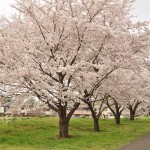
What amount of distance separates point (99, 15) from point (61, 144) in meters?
7.19

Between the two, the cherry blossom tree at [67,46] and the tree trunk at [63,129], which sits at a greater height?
the cherry blossom tree at [67,46]

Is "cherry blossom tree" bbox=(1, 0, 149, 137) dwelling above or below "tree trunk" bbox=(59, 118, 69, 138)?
above

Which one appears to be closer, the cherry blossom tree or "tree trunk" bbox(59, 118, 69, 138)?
the cherry blossom tree

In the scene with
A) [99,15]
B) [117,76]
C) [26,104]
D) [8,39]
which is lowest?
[26,104]

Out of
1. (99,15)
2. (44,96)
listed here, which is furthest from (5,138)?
(99,15)

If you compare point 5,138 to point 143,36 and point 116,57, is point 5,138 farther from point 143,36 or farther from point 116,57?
point 143,36

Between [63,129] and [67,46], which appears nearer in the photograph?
[67,46]

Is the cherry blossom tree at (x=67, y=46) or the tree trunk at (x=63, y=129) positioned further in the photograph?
the tree trunk at (x=63, y=129)

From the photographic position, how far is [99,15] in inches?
810

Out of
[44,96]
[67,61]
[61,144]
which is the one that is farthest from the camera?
[67,61]

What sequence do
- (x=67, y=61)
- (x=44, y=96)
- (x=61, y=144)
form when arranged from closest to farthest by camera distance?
1. (x=61, y=144)
2. (x=44, y=96)
3. (x=67, y=61)

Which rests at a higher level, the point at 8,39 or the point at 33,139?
the point at 8,39

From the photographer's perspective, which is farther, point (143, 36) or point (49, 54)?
point (143, 36)

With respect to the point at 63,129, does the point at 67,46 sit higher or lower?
higher
